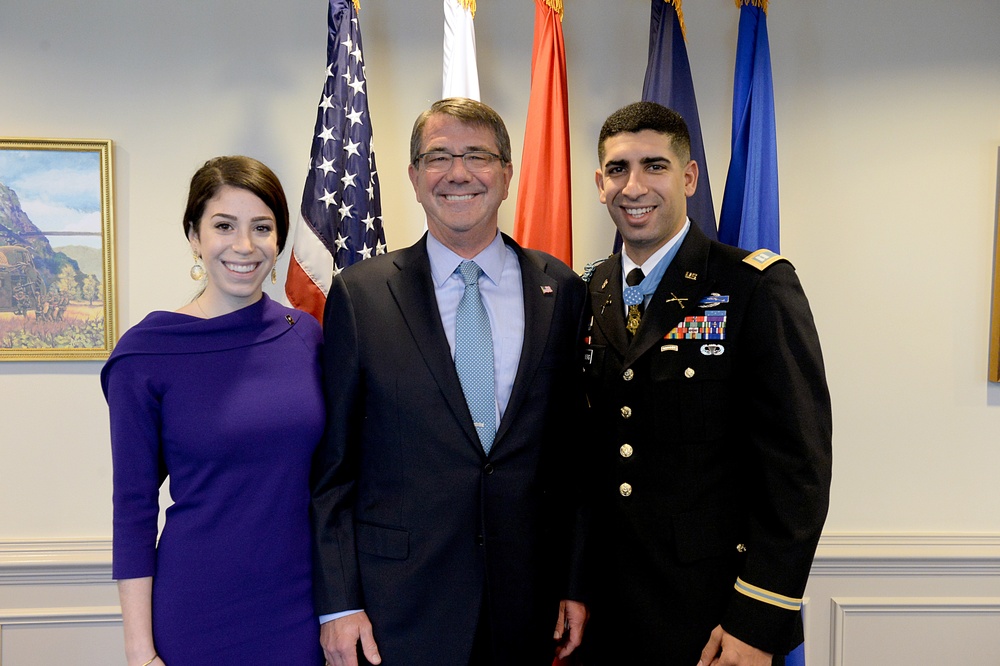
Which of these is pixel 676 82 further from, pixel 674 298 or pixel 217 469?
pixel 217 469

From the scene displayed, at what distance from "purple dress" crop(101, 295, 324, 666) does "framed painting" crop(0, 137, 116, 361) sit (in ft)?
3.98

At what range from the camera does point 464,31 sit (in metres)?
2.40

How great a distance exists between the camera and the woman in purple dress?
4.93 ft

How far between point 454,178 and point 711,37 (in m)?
1.62

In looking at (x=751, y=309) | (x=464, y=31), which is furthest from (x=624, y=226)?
(x=464, y=31)

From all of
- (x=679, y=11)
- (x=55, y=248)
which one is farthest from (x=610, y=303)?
(x=55, y=248)

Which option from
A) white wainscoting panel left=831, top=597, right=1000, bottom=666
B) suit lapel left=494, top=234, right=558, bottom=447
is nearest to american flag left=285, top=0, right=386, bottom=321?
suit lapel left=494, top=234, right=558, bottom=447

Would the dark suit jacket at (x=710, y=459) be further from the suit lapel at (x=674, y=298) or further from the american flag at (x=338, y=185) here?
the american flag at (x=338, y=185)

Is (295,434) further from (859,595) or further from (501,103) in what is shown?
(859,595)

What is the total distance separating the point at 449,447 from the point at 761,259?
84cm

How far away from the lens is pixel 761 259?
1.58 metres

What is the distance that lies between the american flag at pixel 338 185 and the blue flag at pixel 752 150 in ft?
4.20

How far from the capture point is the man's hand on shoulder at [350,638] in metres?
1.50

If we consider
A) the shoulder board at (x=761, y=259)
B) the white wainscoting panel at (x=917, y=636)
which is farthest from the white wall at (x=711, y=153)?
the shoulder board at (x=761, y=259)
